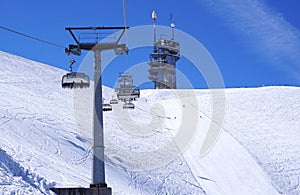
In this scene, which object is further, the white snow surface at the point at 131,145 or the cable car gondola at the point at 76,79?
the white snow surface at the point at 131,145

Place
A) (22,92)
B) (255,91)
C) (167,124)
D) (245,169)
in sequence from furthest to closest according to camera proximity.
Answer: (255,91), (167,124), (22,92), (245,169)

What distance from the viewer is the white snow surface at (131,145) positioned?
50.1 feet

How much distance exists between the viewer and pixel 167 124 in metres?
33.0

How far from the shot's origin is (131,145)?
23.4 m

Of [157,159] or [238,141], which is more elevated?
[238,141]

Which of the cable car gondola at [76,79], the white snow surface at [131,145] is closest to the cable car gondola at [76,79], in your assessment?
the cable car gondola at [76,79]

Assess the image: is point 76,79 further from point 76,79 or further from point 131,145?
point 131,145

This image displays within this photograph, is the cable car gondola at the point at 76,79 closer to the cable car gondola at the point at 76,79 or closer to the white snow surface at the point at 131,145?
the cable car gondola at the point at 76,79

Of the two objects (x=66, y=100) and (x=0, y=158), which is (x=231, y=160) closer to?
(x=66, y=100)

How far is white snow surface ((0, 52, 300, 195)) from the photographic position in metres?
15.3

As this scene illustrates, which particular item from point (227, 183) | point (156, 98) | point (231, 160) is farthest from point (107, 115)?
point (156, 98)

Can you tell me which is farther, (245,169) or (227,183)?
(245,169)

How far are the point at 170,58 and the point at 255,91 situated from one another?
833 inches

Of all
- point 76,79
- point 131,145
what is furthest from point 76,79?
point 131,145
